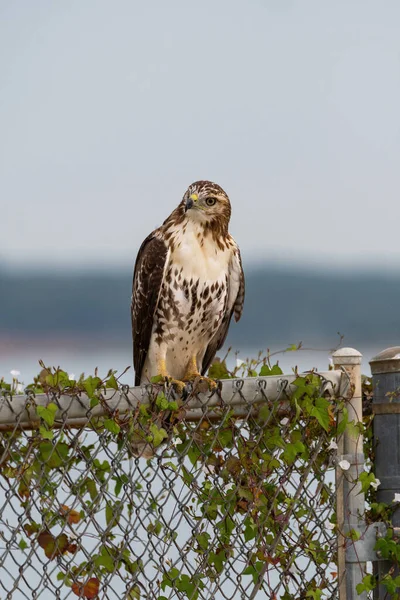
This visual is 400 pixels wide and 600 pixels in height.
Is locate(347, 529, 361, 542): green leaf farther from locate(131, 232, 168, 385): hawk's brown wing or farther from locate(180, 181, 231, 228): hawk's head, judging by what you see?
locate(180, 181, 231, 228): hawk's head

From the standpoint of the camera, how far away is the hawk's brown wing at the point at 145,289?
4.76m

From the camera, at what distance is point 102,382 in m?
3.20

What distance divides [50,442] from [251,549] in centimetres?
83

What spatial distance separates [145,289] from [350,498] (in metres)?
1.68

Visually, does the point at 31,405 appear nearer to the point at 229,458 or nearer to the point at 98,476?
the point at 98,476

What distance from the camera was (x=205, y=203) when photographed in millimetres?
4828

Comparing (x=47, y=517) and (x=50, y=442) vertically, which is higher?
(x=50, y=442)

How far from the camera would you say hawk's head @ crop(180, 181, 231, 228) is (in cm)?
481

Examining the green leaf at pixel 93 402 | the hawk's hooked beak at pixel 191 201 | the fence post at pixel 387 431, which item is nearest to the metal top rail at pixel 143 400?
the green leaf at pixel 93 402

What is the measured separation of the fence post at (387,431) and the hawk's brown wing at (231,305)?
1.51 metres

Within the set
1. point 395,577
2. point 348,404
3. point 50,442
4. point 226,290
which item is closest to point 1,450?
point 50,442

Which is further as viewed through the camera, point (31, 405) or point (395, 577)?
point (395, 577)

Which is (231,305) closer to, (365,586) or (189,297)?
(189,297)

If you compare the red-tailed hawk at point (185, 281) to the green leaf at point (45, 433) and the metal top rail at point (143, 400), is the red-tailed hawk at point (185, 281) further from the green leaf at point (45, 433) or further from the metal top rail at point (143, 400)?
the green leaf at point (45, 433)
